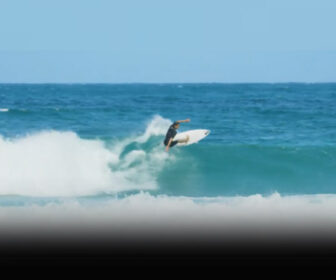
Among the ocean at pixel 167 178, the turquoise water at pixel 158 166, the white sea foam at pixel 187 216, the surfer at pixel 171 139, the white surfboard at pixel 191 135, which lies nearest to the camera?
the white sea foam at pixel 187 216

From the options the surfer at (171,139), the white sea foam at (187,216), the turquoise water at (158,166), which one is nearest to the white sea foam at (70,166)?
the turquoise water at (158,166)

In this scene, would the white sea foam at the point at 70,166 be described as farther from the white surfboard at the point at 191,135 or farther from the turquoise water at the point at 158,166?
the white surfboard at the point at 191,135

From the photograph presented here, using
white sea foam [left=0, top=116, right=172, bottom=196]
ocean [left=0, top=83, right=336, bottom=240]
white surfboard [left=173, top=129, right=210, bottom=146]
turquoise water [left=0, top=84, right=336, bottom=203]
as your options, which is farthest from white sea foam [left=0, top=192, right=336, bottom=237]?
white surfboard [left=173, top=129, right=210, bottom=146]

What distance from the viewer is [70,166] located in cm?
1544

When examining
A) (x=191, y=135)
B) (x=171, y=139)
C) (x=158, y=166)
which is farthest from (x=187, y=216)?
(x=191, y=135)

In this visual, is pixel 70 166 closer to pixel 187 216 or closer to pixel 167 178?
pixel 167 178

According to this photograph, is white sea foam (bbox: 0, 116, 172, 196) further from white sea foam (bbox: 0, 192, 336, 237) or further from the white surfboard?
white sea foam (bbox: 0, 192, 336, 237)

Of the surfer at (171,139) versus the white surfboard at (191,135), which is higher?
the white surfboard at (191,135)

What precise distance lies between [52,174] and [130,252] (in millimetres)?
7566

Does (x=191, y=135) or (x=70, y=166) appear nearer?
(x=70, y=166)

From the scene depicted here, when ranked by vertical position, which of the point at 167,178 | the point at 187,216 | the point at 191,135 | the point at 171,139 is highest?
the point at 191,135

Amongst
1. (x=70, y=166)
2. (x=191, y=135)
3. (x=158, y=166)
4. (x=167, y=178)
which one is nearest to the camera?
(x=167, y=178)

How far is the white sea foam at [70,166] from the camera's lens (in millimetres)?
13867

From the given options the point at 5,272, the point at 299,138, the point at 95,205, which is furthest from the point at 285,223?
the point at 299,138
